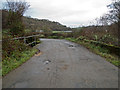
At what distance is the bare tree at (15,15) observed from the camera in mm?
8614

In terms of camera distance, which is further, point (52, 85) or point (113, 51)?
point (113, 51)

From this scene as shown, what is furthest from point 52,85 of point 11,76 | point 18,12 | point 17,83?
point 18,12

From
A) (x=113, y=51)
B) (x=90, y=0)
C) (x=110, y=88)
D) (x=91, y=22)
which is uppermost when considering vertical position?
(x=90, y=0)

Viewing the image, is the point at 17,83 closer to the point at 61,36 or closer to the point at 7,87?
the point at 7,87

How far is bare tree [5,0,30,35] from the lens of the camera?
28.3ft

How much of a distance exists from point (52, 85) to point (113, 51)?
5.96 meters

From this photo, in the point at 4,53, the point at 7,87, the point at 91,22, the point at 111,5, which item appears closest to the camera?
the point at 7,87

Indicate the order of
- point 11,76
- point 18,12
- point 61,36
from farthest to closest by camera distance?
point 61,36 → point 18,12 → point 11,76

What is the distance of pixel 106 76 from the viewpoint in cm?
381

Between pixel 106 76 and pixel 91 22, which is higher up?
pixel 91 22

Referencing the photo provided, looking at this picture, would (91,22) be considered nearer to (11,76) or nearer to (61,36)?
(61,36)

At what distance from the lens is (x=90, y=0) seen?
1105 centimetres

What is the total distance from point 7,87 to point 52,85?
121 cm

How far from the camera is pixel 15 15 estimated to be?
356 inches
